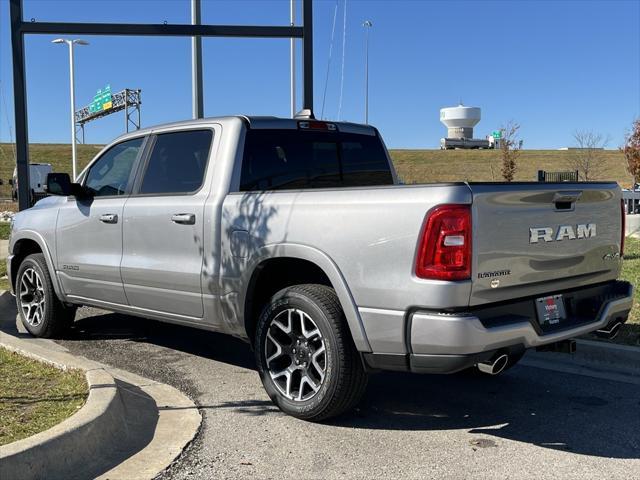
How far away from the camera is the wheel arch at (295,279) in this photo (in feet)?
12.4

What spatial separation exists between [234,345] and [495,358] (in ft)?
10.9

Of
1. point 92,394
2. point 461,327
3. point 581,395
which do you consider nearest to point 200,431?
point 92,394

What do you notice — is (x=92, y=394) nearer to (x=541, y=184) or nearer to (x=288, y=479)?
(x=288, y=479)

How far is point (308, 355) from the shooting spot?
4145 millimetres

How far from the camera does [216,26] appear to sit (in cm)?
907

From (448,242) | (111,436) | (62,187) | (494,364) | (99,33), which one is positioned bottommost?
(111,436)

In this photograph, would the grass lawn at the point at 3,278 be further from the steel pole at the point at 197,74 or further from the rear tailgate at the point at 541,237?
the rear tailgate at the point at 541,237

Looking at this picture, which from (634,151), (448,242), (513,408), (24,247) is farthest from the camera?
(634,151)

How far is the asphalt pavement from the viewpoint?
141 inches

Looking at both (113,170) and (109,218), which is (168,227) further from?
Result: (113,170)

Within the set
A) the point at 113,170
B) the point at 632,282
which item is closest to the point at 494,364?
the point at 113,170

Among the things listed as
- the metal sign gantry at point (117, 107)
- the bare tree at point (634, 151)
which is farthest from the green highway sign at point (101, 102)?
the bare tree at point (634, 151)

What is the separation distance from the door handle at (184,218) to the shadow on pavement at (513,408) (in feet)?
4.22

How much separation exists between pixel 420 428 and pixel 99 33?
7.15m
